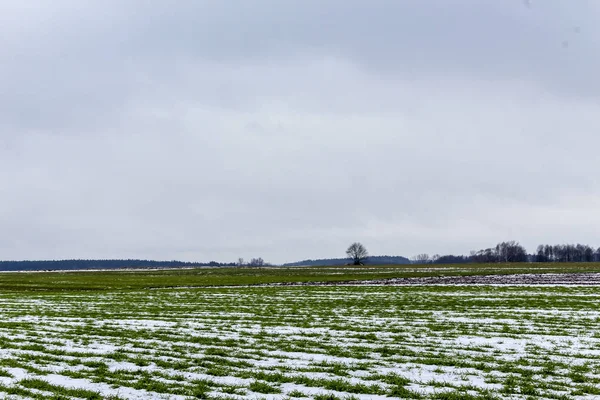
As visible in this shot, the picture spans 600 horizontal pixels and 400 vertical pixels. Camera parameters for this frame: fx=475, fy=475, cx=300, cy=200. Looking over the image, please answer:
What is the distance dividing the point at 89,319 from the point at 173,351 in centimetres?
1108

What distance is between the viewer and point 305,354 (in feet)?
50.5

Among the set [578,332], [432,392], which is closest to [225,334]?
[432,392]

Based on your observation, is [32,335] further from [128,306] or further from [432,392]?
[432,392]

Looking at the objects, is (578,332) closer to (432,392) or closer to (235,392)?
(432,392)

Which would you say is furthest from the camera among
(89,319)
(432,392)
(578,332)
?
(89,319)

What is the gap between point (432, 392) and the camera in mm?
10953

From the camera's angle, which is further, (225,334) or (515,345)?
(225,334)

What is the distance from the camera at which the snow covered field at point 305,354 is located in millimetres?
11273

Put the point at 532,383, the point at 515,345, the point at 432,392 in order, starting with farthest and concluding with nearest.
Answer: the point at 515,345, the point at 532,383, the point at 432,392

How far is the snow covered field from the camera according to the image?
11.3 meters

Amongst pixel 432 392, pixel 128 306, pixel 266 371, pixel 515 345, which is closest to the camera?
pixel 432 392

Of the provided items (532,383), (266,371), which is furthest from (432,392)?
(266,371)

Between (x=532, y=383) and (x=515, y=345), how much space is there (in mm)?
5504

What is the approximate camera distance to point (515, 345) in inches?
662
